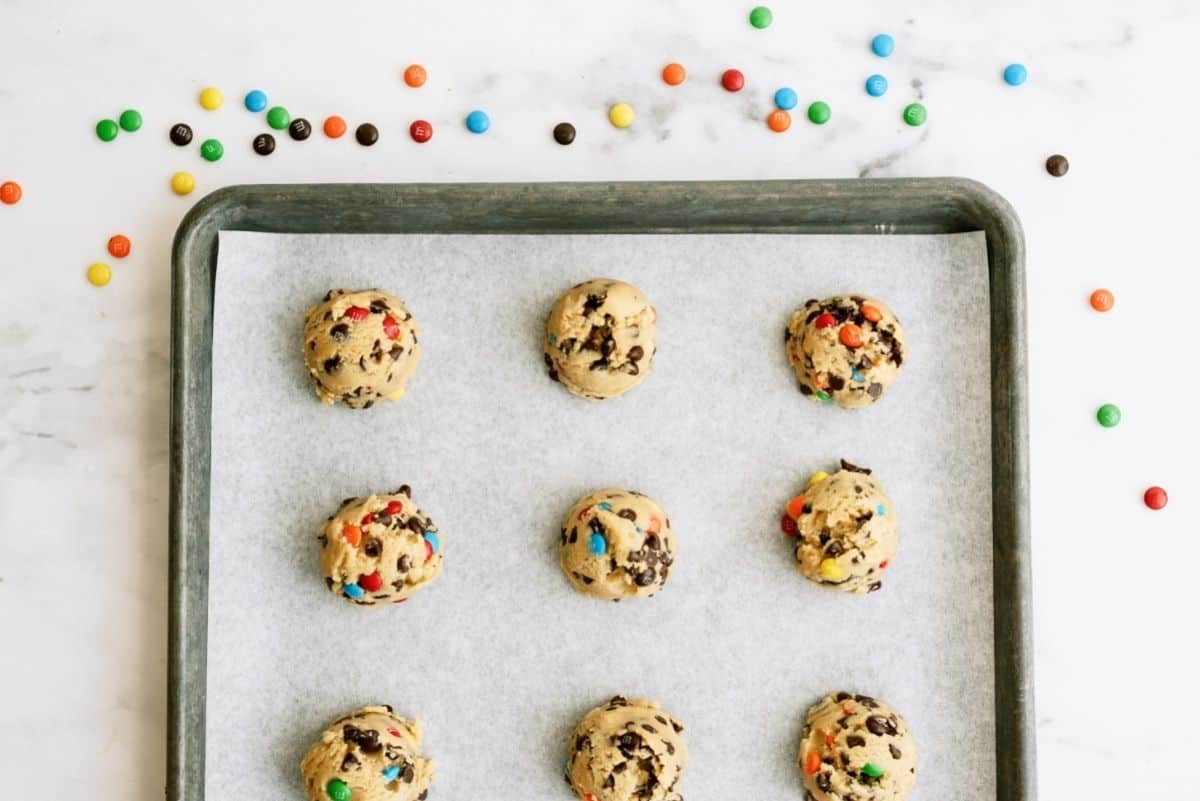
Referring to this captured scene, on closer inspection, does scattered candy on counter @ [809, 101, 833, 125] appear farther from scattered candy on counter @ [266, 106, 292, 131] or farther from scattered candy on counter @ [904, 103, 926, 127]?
scattered candy on counter @ [266, 106, 292, 131]

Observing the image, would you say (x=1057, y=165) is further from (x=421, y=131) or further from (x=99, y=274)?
(x=99, y=274)

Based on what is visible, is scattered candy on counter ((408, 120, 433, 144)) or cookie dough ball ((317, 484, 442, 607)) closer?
cookie dough ball ((317, 484, 442, 607))

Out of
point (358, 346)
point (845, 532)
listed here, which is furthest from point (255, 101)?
point (845, 532)

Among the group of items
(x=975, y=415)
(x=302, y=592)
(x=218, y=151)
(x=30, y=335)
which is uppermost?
(x=218, y=151)

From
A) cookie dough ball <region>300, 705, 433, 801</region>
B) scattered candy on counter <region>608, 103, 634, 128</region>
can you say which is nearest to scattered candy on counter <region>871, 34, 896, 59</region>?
scattered candy on counter <region>608, 103, 634, 128</region>

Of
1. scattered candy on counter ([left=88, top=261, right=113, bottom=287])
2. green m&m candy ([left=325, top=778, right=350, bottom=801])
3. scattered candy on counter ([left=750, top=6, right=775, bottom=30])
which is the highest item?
scattered candy on counter ([left=750, top=6, right=775, bottom=30])

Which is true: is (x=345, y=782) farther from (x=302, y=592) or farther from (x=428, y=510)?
(x=428, y=510)

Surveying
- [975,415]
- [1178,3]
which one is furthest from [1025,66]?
[975,415]
